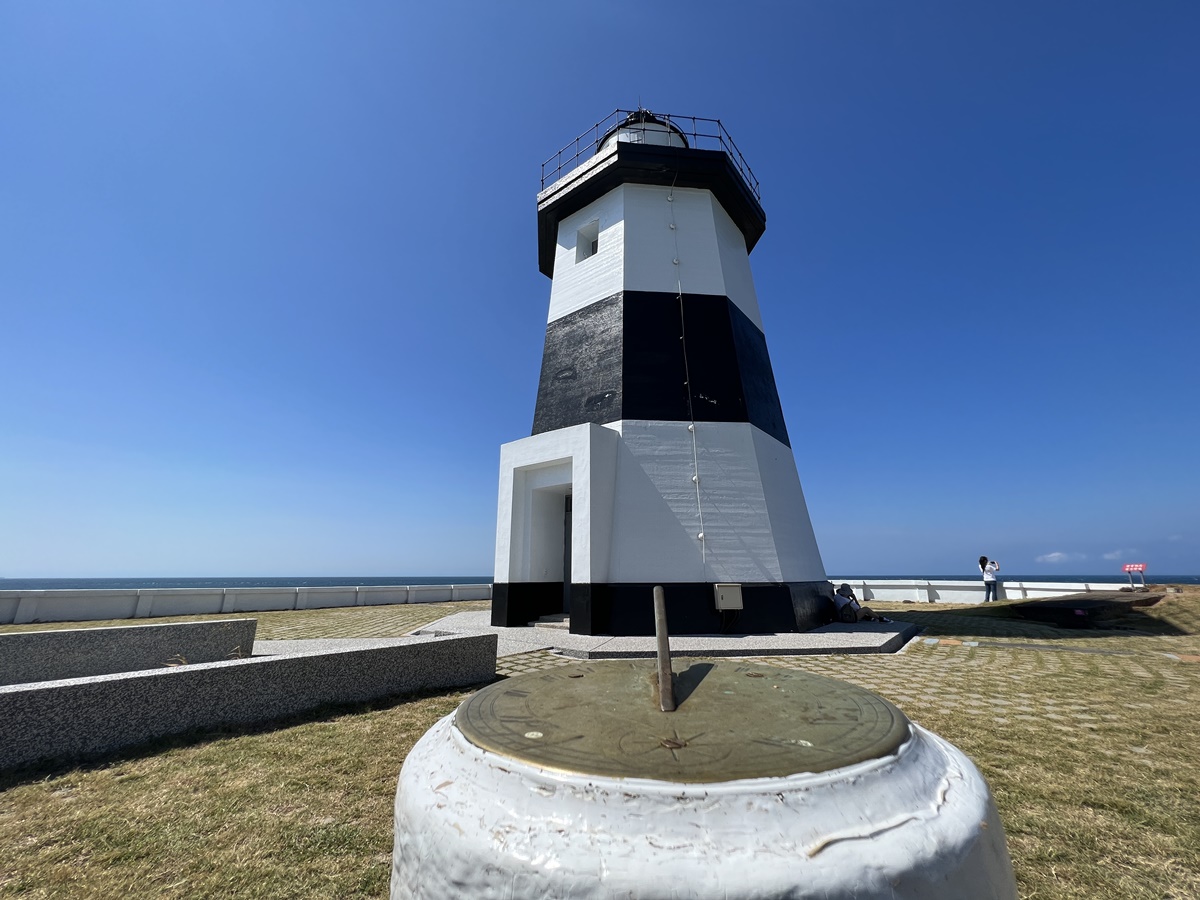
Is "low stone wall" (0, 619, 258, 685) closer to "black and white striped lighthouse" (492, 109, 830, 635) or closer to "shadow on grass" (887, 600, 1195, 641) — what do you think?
"black and white striped lighthouse" (492, 109, 830, 635)

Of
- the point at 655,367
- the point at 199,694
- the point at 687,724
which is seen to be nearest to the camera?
the point at 687,724

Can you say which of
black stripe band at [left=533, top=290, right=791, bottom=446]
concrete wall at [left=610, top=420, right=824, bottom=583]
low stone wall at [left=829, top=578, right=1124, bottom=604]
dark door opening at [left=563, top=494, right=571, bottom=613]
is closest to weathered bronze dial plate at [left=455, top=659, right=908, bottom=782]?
concrete wall at [left=610, top=420, right=824, bottom=583]

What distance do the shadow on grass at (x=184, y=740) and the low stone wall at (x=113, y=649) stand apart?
272cm

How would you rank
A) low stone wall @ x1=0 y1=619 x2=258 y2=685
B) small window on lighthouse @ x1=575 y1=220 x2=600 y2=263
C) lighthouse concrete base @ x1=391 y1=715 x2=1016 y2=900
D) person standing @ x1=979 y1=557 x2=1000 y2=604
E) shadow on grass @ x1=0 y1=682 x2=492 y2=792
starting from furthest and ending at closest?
1. person standing @ x1=979 y1=557 x2=1000 y2=604
2. small window on lighthouse @ x1=575 y1=220 x2=600 y2=263
3. low stone wall @ x1=0 y1=619 x2=258 y2=685
4. shadow on grass @ x1=0 y1=682 x2=492 y2=792
5. lighthouse concrete base @ x1=391 y1=715 x2=1016 y2=900

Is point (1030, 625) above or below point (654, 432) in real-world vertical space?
below

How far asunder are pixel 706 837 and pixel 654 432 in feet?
34.8

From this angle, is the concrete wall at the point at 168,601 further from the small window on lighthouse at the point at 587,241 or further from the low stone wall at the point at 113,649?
the small window on lighthouse at the point at 587,241

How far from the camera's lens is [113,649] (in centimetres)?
629

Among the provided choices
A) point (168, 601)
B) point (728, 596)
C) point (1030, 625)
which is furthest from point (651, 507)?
point (168, 601)

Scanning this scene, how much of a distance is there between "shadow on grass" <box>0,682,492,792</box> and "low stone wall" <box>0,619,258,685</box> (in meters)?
2.72

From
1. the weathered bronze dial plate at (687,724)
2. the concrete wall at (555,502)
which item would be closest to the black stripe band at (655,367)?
the concrete wall at (555,502)

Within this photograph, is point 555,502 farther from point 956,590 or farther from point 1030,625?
point 956,590

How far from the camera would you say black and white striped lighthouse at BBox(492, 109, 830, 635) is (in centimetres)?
1088

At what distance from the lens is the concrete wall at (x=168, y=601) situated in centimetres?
1243
